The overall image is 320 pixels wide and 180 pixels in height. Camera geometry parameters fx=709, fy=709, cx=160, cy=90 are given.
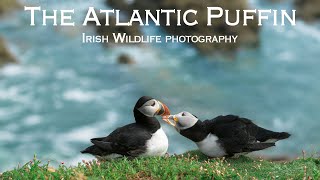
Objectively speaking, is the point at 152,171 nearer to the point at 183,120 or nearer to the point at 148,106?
the point at 148,106

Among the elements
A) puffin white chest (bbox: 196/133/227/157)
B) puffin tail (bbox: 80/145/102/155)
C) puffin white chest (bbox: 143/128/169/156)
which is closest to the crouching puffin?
puffin white chest (bbox: 196/133/227/157)

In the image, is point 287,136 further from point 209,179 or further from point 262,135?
point 209,179

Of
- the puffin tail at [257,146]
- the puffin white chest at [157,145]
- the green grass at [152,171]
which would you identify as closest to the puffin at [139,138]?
the puffin white chest at [157,145]

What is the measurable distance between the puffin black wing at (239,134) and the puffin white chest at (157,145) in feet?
2.86

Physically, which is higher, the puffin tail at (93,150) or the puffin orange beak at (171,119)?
the puffin orange beak at (171,119)

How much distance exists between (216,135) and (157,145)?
109cm

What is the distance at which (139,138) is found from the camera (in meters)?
10.2

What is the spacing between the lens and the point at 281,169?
9852 millimetres

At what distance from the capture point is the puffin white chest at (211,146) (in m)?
10.8

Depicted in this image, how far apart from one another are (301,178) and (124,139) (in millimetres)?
2643

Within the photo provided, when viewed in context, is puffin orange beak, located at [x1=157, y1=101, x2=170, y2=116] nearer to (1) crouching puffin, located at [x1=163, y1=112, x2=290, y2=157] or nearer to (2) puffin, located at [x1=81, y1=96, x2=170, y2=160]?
(2) puffin, located at [x1=81, y1=96, x2=170, y2=160]

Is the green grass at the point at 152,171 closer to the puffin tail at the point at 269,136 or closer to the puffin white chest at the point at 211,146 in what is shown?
the puffin white chest at the point at 211,146

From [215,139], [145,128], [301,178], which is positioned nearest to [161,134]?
[145,128]

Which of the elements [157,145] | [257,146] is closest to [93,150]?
[157,145]
